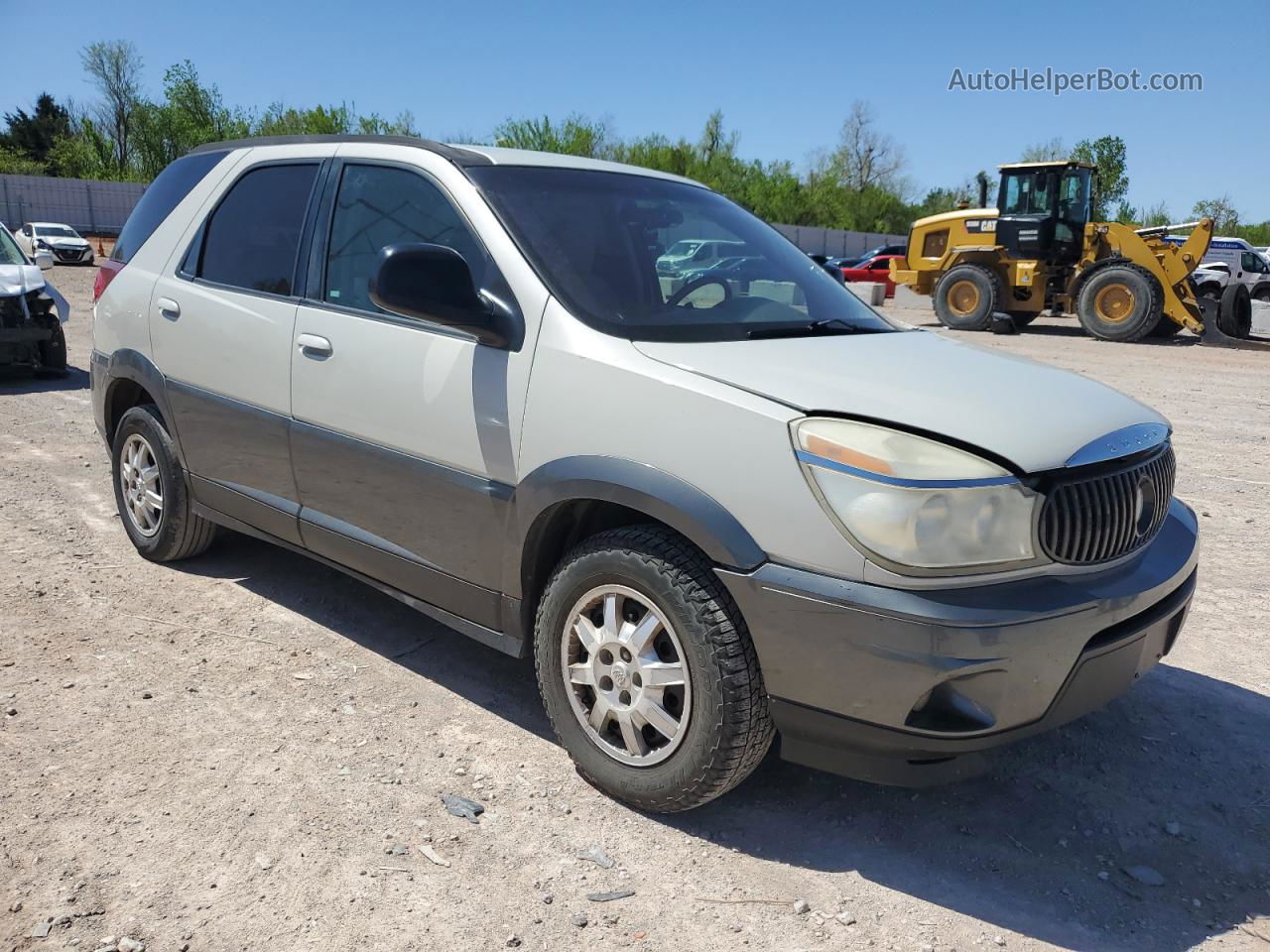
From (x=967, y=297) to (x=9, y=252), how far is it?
51.6 ft

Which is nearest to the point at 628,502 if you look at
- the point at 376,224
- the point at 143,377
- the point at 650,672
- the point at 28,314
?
the point at 650,672

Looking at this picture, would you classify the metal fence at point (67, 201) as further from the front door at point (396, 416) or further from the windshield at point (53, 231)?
the front door at point (396, 416)

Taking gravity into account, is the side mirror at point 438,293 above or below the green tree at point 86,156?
below

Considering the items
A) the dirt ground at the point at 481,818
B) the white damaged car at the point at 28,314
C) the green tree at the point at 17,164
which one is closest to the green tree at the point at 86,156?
the green tree at the point at 17,164

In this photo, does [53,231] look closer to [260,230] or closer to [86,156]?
[260,230]

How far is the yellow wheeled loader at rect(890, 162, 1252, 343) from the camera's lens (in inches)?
693

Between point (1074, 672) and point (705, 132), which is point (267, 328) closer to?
point (1074, 672)

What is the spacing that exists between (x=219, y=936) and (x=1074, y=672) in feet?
7.04

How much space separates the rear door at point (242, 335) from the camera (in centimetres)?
386

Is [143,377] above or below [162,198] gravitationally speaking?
below

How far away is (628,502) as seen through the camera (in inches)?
108

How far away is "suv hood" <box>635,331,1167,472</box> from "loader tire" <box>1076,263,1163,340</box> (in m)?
16.3

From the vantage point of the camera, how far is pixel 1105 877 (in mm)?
2719

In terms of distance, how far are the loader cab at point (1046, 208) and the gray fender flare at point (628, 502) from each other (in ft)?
57.9
